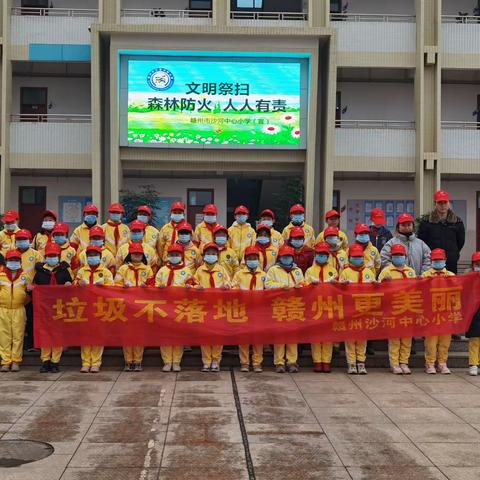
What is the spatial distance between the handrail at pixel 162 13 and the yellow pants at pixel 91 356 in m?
12.8

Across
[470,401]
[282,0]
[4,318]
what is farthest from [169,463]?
[282,0]

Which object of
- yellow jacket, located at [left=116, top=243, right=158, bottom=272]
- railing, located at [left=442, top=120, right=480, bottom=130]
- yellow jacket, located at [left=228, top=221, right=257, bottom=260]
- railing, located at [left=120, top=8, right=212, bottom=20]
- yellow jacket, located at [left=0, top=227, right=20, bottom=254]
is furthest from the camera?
railing, located at [left=442, top=120, right=480, bottom=130]

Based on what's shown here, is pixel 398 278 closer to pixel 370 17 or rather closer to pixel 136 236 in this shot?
pixel 136 236

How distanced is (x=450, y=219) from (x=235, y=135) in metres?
9.48

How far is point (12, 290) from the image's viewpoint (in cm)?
814

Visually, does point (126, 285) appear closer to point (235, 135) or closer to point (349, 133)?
point (235, 135)

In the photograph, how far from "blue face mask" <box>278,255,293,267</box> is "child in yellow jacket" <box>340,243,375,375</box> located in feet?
2.41

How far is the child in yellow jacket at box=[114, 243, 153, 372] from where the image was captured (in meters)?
8.34

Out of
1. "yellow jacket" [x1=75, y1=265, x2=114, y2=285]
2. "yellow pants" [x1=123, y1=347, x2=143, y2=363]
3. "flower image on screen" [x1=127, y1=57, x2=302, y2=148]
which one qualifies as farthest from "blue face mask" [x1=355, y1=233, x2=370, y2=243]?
"flower image on screen" [x1=127, y1=57, x2=302, y2=148]

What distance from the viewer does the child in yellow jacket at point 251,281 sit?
8.37m

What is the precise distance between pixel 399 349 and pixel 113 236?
173 inches

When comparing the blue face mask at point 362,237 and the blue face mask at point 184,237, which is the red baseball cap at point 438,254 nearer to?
the blue face mask at point 362,237

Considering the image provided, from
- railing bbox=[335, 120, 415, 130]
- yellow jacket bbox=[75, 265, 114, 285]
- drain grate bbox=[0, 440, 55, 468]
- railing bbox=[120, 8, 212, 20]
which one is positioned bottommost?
drain grate bbox=[0, 440, 55, 468]

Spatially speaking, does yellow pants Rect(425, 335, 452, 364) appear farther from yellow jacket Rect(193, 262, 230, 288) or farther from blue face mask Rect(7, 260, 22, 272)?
blue face mask Rect(7, 260, 22, 272)
